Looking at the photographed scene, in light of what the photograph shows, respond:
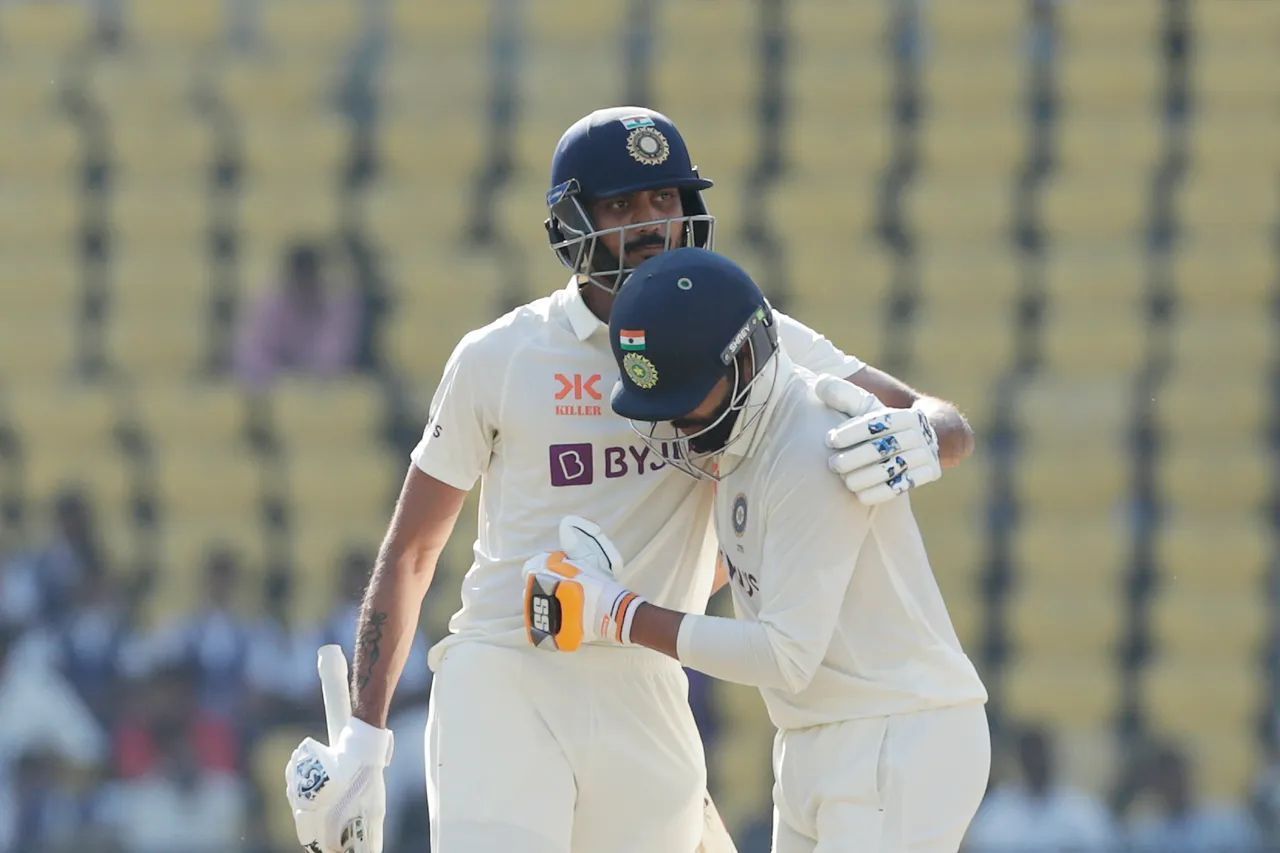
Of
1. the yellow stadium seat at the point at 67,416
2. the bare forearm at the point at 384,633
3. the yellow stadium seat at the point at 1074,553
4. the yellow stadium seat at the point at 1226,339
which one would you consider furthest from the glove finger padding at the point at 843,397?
the yellow stadium seat at the point at 67,416

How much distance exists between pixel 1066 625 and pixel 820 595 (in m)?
4.70

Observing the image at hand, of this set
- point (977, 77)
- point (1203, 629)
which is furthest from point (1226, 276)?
point (1203, 629)

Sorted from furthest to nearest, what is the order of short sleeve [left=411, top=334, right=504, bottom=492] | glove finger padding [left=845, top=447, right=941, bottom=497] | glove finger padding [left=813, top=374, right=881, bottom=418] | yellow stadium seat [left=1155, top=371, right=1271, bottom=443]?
1. yellow stadium seat [left=1155, top=371, right=1271, bottom=443]
2. short sleeve [left=411, top=334, right=504, bottom=492]
3. glove finger padding [left=813, top=374, right=881, bottom=418]
4. glove finger padding [left=845, top=447, right=941, bottom=497]

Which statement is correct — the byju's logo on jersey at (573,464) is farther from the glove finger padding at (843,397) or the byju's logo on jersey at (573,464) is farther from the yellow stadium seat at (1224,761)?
the yellow stadium seat at (1224,761)

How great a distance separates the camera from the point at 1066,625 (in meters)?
7.61

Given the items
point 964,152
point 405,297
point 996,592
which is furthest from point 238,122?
point 996,592

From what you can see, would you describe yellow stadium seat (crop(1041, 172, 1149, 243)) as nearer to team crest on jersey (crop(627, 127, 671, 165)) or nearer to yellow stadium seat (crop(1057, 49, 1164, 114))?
yellow stadium seat (crop(1057, 49, 1164, 114))

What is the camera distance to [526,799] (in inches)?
139

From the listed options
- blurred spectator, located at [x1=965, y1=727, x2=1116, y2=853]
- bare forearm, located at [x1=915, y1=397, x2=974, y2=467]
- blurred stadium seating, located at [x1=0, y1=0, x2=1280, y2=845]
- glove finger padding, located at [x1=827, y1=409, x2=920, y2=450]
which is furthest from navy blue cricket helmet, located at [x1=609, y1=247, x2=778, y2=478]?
blurred stadium seating, located at [x1=0, y1=0, x2=1280, y2=845]

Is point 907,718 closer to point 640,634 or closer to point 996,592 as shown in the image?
point 640,634

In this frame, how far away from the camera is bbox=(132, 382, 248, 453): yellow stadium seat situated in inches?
325

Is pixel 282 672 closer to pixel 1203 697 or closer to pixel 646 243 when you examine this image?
pixel 1203 697

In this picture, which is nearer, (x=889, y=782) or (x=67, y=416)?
(x=889, y=782)

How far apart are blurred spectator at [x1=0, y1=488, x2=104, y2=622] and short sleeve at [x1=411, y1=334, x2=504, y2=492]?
453 cm
